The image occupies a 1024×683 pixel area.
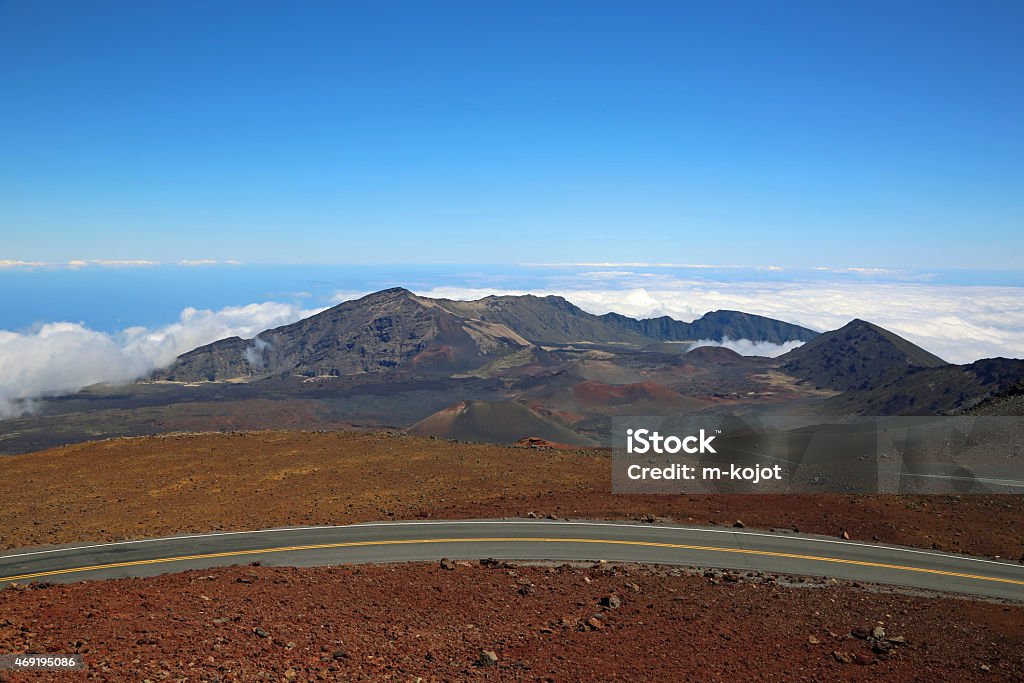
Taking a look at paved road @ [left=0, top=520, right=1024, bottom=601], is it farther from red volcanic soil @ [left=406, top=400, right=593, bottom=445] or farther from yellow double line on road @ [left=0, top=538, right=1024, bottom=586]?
red volcanic soil @ [left=406, top=400, right=593, bottom=445]

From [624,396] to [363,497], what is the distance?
5125 inches

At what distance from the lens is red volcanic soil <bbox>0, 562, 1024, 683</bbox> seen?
1327 centimetres

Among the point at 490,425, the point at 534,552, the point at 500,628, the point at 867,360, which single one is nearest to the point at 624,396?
the point at 490,425

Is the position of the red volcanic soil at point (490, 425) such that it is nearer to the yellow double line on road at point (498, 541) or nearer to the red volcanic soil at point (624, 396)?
the red volcanic soil at point (624, 396)

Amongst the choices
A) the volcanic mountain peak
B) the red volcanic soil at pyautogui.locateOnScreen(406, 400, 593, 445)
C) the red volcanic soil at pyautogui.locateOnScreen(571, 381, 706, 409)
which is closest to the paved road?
the red volcanic soil at pyautogui.locateOnScreen(406, 400, 593, 445)

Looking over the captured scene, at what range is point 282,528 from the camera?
1077 inches

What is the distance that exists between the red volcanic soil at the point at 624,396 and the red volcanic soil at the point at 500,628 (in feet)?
437

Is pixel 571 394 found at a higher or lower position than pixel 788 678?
lower

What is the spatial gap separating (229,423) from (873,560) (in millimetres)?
141812

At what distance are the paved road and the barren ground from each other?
153 cm

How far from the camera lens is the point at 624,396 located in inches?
6220

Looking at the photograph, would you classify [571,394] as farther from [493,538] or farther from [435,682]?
[435,682]

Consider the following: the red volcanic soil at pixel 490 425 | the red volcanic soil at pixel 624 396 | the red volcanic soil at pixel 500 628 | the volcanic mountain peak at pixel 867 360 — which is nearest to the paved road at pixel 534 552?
the red volcanic soil at pixel 500 628

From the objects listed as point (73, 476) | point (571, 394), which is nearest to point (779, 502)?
point (73, 476)
